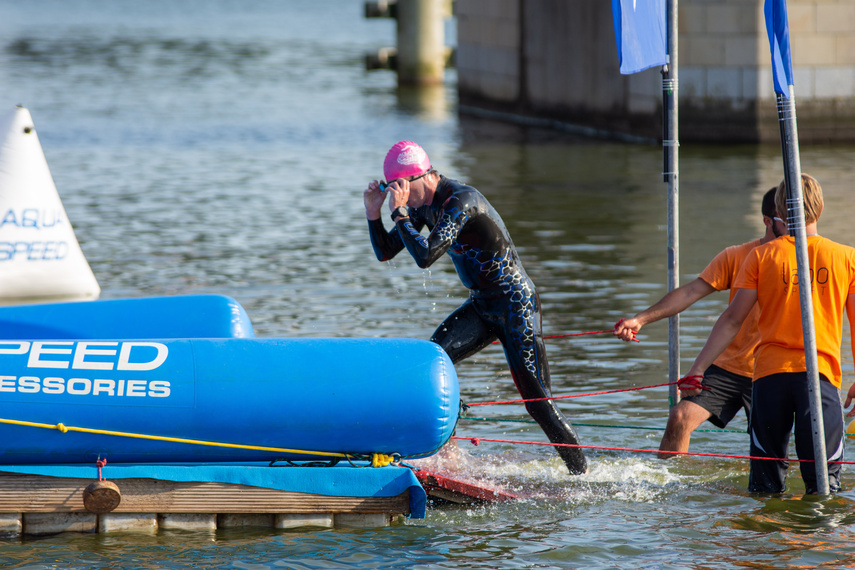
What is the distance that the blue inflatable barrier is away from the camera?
22.4 feet

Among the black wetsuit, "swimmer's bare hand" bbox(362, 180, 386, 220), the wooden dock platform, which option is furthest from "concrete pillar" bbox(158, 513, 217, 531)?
"swimmer's bare hand" bbox(362, 180, 386, 220)

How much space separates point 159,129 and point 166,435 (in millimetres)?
21038

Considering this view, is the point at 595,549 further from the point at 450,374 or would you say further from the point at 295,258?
the point at 295,258

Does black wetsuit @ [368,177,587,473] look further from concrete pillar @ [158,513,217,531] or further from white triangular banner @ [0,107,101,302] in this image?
white triangular banner @ [0,107,101,302]

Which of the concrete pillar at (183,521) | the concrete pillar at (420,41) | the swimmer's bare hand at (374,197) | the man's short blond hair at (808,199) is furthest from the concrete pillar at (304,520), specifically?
the concrete pillar at (420,41)

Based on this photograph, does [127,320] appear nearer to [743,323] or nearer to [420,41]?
[743,323]

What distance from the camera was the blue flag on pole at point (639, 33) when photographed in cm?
661

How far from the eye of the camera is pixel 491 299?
21.5 ft

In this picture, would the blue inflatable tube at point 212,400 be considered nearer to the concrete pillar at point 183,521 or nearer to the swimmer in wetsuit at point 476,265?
the concrete pillar at point 183,521

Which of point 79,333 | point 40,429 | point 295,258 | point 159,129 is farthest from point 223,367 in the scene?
point 159,129

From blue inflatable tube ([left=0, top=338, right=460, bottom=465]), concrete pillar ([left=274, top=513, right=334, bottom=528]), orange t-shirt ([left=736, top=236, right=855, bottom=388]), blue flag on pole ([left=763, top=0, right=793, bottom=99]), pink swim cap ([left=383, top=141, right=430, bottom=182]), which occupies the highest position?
blue flag on pole ([left=763, top=0, right=793, bottom=99])

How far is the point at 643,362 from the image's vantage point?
9.19 meters

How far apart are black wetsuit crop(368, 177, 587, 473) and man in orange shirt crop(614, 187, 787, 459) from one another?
501mm

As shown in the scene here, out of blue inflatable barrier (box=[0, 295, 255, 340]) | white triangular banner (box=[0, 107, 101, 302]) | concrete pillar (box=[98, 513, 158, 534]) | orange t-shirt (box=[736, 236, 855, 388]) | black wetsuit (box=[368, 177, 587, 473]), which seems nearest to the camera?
orange t-shirt (box=[736, 236, 855, 388])
